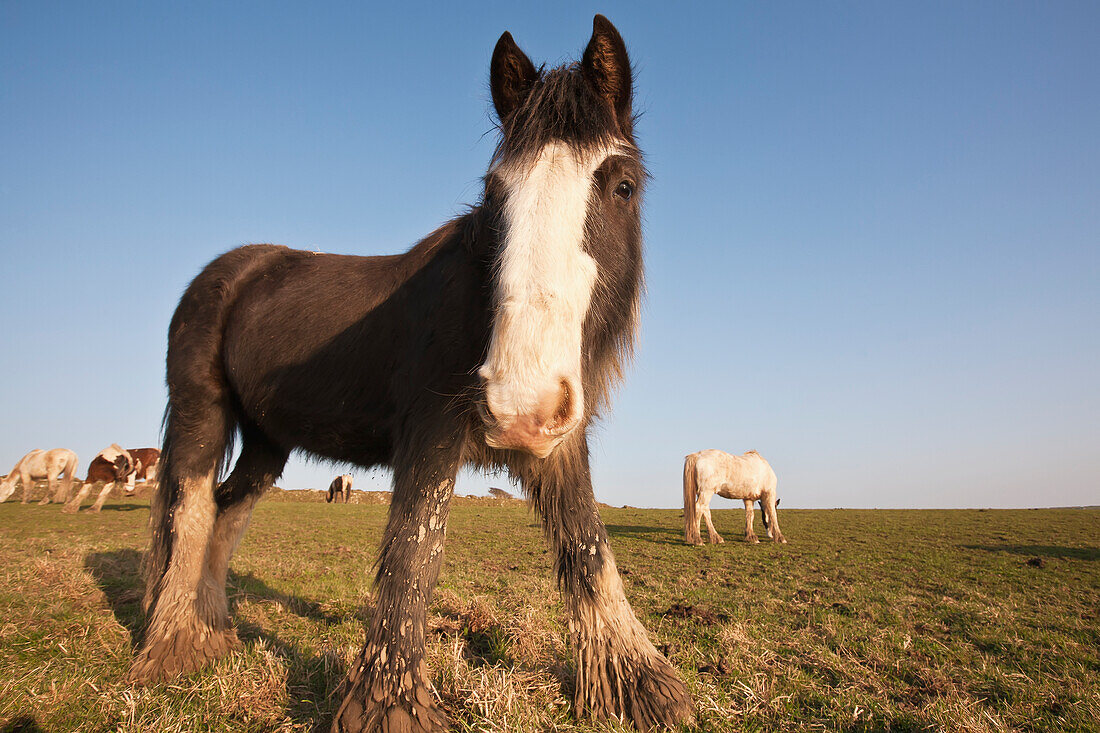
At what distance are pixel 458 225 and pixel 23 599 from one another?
496cm

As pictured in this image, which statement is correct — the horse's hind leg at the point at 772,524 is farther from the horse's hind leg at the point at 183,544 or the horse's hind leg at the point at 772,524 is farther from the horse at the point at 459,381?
the horse's hind leg at the point at 183,544

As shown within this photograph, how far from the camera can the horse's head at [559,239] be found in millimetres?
1728

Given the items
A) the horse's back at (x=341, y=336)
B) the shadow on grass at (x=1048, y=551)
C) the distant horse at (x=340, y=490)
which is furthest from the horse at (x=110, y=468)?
the shadow on grass at (x=1048, y=551)

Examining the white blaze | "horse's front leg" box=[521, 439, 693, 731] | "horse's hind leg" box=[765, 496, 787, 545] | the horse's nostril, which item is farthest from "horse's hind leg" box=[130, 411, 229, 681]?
"horse's hind leg" box=[765, 496, 787, 545]

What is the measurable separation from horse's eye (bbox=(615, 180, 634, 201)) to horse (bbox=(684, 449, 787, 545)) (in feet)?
43.2

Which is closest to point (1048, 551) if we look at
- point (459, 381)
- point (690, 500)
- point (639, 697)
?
point (690, 500)

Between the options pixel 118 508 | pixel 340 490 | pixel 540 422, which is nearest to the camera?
pixel 540 422

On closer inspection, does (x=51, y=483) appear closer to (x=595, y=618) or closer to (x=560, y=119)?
(x=595, y=618)

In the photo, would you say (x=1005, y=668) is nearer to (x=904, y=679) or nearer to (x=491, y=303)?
(x=904, y=679)

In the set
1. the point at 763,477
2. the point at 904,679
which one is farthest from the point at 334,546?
the point at 763,477

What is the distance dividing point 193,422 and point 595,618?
3164 mm

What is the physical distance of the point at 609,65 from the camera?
8.25ft

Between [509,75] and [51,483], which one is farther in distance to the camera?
[51,483]

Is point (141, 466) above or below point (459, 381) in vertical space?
below
